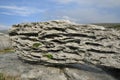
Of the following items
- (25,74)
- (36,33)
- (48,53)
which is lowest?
(25,74)

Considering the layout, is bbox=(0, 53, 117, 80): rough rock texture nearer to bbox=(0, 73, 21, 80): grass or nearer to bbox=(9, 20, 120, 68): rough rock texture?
bbox=(0, 73, 21, 80): grass

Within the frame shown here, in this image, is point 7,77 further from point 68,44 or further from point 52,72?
point 68,44

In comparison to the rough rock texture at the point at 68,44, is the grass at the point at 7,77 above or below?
below

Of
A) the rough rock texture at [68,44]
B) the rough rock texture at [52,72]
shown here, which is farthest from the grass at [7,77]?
the rough rock texture at [68,44]

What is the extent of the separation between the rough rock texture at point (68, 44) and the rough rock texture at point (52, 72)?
665mm

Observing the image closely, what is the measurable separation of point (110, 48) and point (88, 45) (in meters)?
1.69

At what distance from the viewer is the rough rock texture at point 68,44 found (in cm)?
1781

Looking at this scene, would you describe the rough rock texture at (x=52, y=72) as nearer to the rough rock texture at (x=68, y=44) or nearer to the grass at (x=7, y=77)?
the grass at (x=7, y=77)

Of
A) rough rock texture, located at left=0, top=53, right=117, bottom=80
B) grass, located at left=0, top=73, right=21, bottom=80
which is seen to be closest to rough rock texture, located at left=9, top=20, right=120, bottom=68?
rough rock texture, located at left=0, top=53, right=117, bottom=80

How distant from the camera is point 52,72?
1806 centimetres

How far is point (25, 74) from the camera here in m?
17.6

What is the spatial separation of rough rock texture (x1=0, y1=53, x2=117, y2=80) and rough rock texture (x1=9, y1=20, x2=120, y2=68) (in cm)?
66

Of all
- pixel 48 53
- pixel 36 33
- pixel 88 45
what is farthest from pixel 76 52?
pixel 36 33

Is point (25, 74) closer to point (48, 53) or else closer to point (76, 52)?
point (48, 53)
